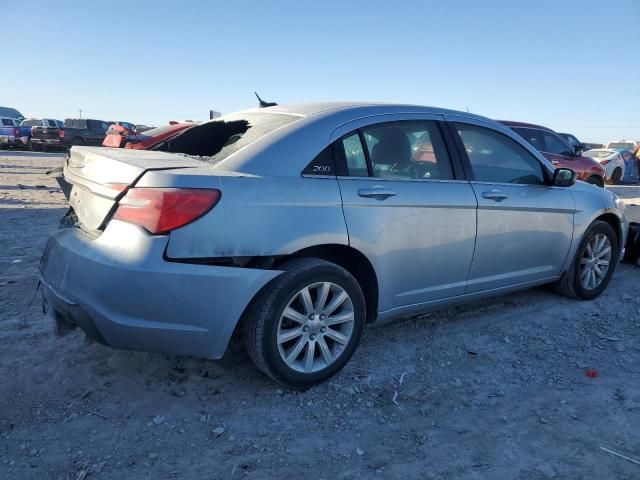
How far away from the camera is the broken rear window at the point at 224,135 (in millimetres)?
3188

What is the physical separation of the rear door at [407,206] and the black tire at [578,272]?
146 centimetres

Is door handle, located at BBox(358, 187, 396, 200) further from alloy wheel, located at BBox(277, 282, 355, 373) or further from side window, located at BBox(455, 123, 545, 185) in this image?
side window, located at BBox(455, 123, 545, 185)

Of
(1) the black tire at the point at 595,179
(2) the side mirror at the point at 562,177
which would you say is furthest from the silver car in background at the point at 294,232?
(1) the black tire at the point at 595,179

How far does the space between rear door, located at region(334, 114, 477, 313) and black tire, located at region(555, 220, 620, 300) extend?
4.79 ft

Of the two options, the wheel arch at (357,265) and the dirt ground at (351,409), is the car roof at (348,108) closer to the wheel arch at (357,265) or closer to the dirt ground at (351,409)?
the wheel arch at (357,265)

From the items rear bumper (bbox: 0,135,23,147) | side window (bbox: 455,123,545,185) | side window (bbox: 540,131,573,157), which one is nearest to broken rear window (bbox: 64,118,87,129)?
rear bumper (bbox: 0,135,23,147)

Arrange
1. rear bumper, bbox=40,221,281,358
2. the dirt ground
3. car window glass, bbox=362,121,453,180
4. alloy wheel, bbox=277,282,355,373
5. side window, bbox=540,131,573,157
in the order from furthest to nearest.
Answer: side window, bbox=540,131,573,157 → car window glass, bbox=362,121,453,180 → alloy wheel, bbox=277,282,355,373 → rear bumper, bbox=40,221,281,358 → the dirt ground

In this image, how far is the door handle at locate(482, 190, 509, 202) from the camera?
3763 millimetres

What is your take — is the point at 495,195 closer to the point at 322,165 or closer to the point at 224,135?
the point at 322,165

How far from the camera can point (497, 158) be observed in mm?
4051

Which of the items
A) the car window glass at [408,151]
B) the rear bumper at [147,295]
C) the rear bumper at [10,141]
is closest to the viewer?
the rear bumper at [147,295]

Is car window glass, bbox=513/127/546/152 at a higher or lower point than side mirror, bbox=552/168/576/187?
higher

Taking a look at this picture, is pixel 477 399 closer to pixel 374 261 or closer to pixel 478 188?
pixel 374 261

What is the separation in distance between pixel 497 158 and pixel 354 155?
1426 millimetres
